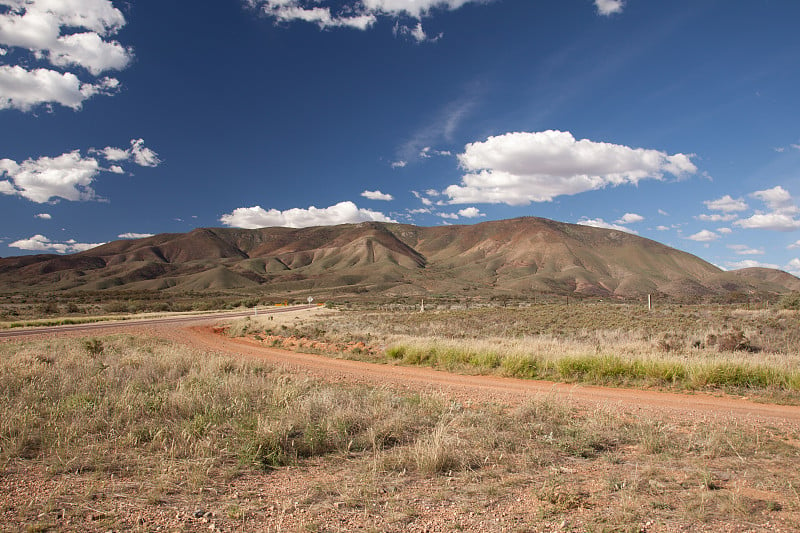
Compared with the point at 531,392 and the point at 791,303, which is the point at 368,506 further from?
the point at 791,303

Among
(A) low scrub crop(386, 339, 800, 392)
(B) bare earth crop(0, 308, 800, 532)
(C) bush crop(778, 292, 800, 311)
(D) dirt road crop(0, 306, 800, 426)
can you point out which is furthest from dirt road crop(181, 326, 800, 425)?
(C) bush crop(778, 292, 800, 311)

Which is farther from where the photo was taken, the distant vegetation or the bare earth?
the distant vegetation

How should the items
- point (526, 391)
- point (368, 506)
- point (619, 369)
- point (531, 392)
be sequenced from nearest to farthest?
point (368, 506), point (531, 392), point (526, 391), point (619, 369)

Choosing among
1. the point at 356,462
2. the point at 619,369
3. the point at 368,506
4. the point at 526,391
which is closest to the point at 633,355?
the point at 619,369

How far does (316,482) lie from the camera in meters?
4.70

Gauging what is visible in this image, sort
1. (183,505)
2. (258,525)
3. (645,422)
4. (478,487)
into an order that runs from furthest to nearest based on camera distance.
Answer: (645,422)
(478,487)
(183,505)
(258,525)

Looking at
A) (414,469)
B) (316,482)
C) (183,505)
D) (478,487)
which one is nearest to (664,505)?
(478,487)

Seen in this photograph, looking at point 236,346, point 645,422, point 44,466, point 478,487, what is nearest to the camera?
point 478,487

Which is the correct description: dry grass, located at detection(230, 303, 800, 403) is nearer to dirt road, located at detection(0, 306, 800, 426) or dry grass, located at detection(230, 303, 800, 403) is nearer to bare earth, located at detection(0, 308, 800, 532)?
dirt road, located at detection(0, 306, 800, 426)

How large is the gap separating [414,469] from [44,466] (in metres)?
4.14

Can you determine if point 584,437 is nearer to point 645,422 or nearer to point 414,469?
point 645,422

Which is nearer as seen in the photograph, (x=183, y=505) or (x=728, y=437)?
(x=183, y=505)

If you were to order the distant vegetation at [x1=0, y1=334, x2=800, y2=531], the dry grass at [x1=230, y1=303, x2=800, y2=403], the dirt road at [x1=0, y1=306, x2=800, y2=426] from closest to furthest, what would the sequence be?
the distant vegetation at [x1=0, y1=334, x2=800, y2=531], the dirt road at [x1=0, y1=306, x2=800, y2=426], the dry grass at [x1=230, y1=303, x2=800, y2=403]

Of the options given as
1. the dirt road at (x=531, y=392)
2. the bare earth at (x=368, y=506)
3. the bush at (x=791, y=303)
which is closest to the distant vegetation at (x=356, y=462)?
the bare earth at (x=368, y=506)
